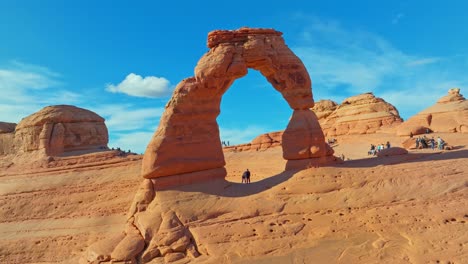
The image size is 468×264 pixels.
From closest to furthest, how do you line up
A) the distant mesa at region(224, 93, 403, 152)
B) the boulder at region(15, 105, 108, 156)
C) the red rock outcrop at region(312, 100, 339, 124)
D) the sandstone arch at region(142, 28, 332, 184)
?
the sandstone arch at region(142, 28, 332, 184) < the boulder at region(15, 105, 108, 156) < the distant mesa at region(224, 93, 403, 152) < the red rock outcrop at region(312, 100, 339, 124)

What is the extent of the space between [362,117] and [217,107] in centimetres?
2587

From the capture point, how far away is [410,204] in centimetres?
1087

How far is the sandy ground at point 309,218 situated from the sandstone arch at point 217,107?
0.95 metres

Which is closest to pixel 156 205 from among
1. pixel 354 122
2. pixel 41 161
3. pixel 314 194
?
pixel 314 194

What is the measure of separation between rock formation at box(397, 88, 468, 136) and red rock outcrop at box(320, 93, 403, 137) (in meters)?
3.41

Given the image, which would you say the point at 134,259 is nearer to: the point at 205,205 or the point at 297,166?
the point at 205,205

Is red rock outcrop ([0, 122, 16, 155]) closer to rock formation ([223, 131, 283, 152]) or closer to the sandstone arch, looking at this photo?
rock formation ([223, 131, 283, 152])

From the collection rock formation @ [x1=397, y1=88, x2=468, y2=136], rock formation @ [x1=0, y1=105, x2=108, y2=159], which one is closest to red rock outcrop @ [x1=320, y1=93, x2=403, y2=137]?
rock formation @ [x1=397, y1=88, x2=468, y2=136]

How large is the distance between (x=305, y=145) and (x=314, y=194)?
2355 millimetres

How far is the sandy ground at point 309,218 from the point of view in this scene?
9.49 metres

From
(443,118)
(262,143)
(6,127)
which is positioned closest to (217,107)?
(262,143)

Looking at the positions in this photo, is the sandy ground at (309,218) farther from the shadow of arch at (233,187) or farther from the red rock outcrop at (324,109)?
the red rock outcrop at (324,109)

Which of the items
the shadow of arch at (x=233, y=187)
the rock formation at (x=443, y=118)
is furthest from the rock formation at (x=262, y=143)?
the shadow of arch at (x=233, y=187)

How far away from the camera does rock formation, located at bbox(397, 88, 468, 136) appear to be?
2755 centimetres
